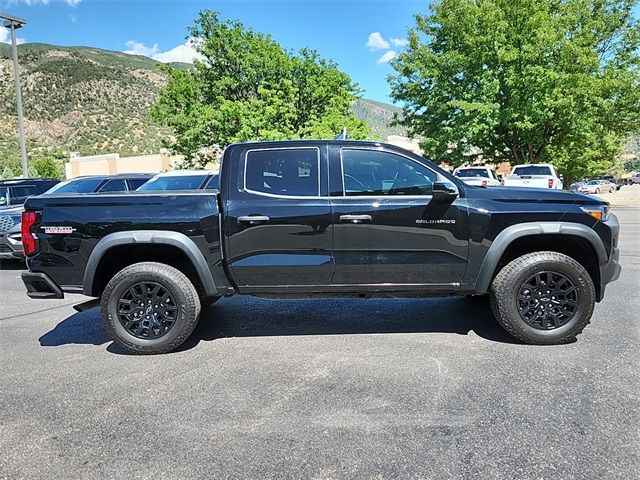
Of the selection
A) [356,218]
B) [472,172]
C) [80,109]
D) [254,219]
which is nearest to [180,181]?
[254,219]

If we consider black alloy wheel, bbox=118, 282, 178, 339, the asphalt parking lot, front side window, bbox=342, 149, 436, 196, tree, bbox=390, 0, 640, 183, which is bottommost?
the asphalt parking lot

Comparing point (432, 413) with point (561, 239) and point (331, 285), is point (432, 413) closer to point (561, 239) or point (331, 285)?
point (331, 285)

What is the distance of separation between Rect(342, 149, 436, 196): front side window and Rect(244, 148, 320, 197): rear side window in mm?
295

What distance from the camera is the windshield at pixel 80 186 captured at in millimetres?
10258

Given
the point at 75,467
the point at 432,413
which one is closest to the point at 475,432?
the point at 432,413

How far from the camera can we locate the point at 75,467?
8.67 ft

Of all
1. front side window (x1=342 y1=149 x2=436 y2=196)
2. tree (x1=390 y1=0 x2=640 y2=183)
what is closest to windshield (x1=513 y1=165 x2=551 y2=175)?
tree (x1=390 y1=0 x2=640 y2=183)

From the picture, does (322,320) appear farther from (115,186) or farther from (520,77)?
(520,77)

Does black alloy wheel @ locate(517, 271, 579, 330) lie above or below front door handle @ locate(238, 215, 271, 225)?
below

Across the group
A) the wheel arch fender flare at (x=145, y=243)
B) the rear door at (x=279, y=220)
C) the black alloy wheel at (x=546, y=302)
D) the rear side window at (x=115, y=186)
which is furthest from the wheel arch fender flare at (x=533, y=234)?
the rear side window at (x=115, y=186)

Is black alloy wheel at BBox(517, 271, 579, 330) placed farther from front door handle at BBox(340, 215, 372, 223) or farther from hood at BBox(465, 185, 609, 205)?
front door handle at BBox(340, 215, 372, 223)

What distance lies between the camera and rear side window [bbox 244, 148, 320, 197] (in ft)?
14.4

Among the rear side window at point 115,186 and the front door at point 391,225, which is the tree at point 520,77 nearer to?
the rear side window at point 115,186

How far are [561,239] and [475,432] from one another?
2.33m
